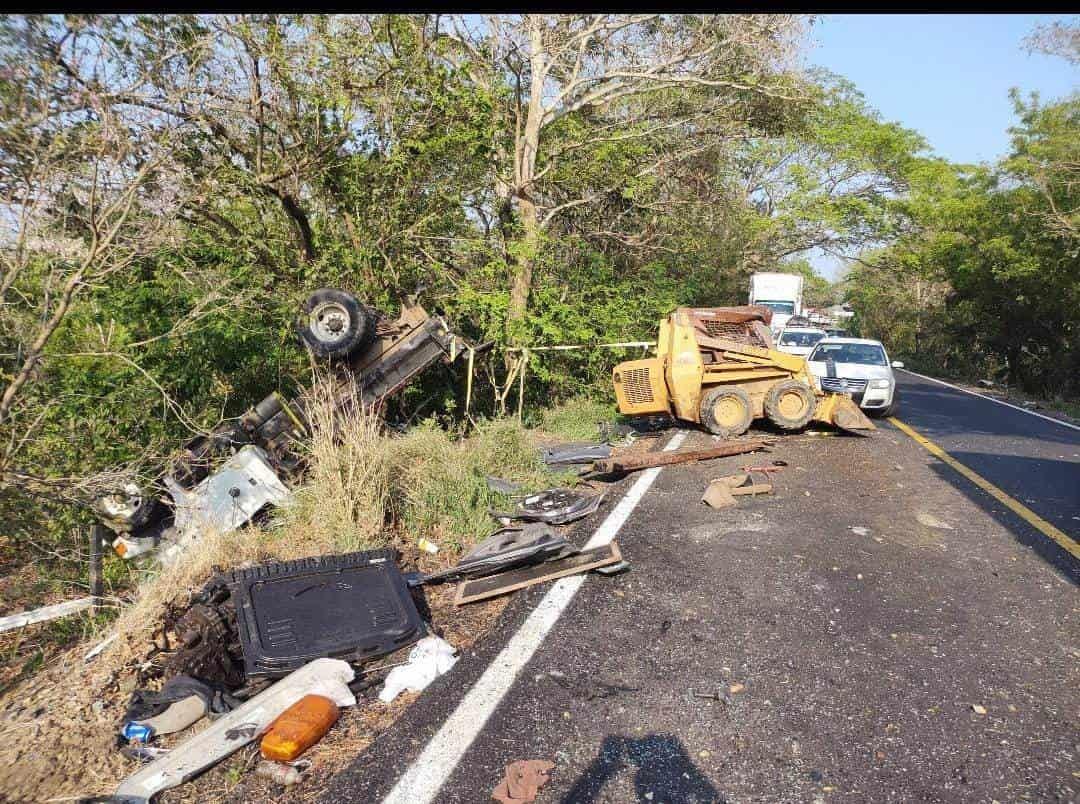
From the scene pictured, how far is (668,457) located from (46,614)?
599 centimetres

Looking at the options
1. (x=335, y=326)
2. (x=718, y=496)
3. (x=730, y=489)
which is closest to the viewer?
(x=718, y=496)

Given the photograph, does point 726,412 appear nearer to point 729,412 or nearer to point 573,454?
point 729,412

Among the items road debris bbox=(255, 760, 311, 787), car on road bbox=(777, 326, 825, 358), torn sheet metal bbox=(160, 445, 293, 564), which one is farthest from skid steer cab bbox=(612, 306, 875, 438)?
car on road bbox=(777, 326, 825, 358)

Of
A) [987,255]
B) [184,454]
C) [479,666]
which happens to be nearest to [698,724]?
[479,666]

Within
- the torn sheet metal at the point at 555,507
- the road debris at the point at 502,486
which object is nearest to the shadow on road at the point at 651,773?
the torn sheet metal at the point at 555,507

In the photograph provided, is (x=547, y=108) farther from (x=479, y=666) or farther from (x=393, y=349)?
(x=479, y=666)

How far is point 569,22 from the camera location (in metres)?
12.4

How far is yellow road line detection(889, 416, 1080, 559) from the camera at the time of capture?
555 cm

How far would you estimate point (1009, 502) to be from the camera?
680cm

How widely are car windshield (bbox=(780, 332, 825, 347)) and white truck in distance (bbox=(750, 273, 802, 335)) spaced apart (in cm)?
973

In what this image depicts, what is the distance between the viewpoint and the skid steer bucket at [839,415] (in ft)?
33.2

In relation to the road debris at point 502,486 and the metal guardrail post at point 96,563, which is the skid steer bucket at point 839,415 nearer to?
the road debris at point 502,486

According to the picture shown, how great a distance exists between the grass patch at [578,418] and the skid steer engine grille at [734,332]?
1.90 meters

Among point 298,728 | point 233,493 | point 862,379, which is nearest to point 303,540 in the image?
point 233,493
